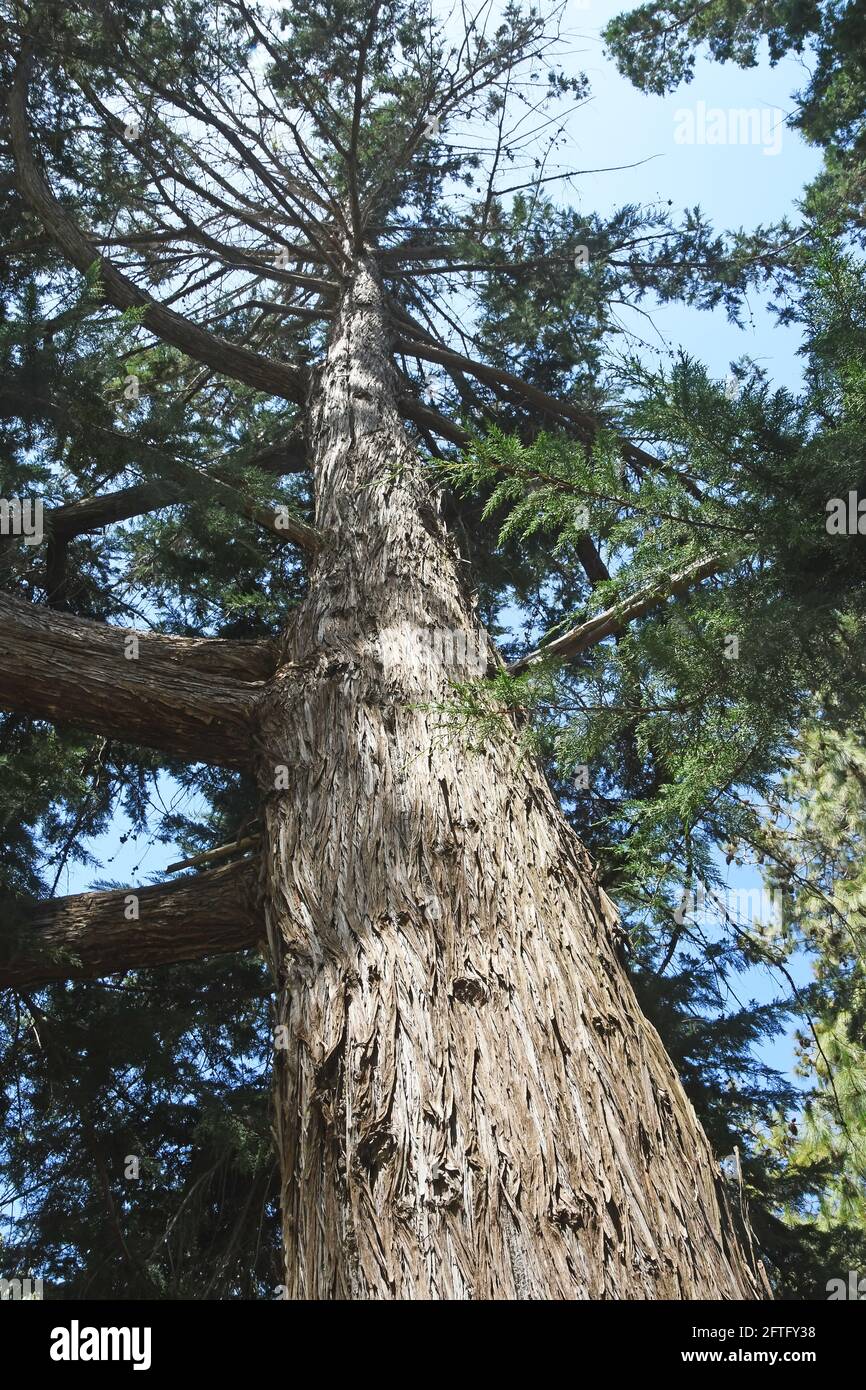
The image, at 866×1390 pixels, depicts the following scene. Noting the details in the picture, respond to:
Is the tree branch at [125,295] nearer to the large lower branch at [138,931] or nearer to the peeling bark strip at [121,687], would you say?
the peeling bark strip at [121,687]

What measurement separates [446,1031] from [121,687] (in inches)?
73.3

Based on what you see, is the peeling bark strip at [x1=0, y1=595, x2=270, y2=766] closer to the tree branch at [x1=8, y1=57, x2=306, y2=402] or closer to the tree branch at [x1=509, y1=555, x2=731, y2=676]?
the tree branch at [x1=509, y1=555, x2=731, y2=676]

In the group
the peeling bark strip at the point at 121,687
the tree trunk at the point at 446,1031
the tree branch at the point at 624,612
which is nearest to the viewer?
the tree trunk at the point at 446,1031

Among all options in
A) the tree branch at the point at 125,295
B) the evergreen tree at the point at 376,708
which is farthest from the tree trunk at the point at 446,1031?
the tree branch at the point at 125,295

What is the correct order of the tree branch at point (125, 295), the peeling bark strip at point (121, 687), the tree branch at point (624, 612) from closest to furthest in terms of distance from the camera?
1. the tree branch at point (624, 612)
2. the peeling bark strip at point (121, 687)
3. the tree branch at point (125, 295)

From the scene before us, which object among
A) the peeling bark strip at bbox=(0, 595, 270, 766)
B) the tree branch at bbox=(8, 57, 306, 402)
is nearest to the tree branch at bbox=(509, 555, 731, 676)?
the peeling bark strip at bbox=(0, 595, 270, 766)

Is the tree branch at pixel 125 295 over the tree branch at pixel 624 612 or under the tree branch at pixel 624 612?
over

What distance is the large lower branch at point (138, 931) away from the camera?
347 centimetres

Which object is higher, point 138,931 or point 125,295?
point 125,295

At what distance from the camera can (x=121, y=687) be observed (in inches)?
136

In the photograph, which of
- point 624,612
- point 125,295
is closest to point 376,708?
point 624,612

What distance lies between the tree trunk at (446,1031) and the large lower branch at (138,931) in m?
0.46

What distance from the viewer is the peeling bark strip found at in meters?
3.43

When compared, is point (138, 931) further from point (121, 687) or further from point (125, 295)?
point (125, 295)
